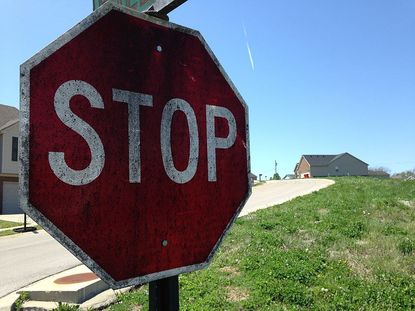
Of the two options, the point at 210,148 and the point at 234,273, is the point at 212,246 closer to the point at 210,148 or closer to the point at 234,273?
the point at 210,148

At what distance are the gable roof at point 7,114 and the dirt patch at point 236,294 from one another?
34207mm

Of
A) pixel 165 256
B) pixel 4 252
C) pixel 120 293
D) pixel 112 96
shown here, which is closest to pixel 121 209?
pixel 165 256

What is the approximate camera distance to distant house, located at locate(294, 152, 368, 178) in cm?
10281

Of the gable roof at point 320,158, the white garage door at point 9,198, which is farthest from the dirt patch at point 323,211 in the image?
the gable roof at point 320,158

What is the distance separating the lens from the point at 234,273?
22.9 ft

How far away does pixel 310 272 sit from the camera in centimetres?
641

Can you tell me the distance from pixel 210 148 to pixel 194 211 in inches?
11.2

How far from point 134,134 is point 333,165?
10654 cm

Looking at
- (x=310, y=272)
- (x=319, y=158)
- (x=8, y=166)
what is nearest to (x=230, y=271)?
(x=310, y=272)

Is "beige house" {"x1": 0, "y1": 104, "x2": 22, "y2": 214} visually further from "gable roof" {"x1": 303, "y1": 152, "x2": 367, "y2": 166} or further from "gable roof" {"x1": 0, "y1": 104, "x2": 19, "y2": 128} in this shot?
"gable roof" {"x1": 303, "y1": 152, "x2": 367, "y2": 166}

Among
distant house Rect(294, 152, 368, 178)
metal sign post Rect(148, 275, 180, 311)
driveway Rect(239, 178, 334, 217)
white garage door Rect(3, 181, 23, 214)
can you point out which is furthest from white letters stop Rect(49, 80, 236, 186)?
distant house Rect(294, 152, 368, 178)

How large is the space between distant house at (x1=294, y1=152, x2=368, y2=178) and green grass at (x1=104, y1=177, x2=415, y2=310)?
93695 millimetres

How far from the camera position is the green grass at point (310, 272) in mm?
5426

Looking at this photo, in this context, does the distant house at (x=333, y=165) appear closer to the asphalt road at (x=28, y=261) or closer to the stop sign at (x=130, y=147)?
the asphalt road at (x=28, y=261)
